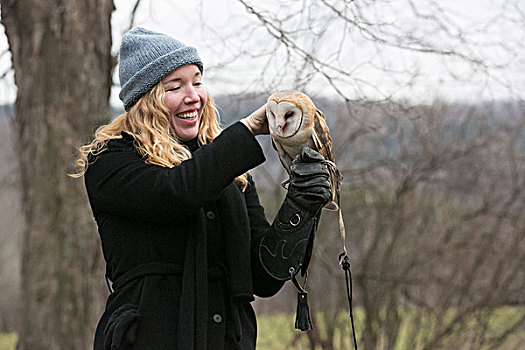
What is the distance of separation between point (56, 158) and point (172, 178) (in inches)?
104

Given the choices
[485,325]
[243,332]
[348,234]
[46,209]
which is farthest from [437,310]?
[243,332]

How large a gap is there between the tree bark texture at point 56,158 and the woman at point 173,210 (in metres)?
2.25

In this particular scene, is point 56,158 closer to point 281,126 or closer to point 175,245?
point 175,245

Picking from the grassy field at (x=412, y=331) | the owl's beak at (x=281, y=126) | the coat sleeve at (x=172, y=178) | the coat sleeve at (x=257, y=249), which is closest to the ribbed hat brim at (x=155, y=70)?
the coat sleeve at (x=172, y=178)

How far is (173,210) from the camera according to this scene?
1882 millimetres

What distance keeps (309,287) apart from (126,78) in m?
4.30

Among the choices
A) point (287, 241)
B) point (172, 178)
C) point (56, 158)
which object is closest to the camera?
point (172, 178)

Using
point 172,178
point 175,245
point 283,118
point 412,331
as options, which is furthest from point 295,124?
point 412,331

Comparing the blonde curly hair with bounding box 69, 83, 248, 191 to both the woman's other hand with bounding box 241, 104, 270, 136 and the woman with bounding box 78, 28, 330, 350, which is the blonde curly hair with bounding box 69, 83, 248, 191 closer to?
the woman with bounding box 78, 28, 330, 350

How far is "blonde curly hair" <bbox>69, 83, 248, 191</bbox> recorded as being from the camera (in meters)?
1.98

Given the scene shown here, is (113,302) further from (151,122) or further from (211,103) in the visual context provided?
(211,103)

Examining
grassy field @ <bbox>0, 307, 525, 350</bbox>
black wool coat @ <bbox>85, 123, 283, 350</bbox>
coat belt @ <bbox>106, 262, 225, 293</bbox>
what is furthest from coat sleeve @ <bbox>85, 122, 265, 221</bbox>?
grassy field @ <bbox>0, 307, 525, 350</bbox>

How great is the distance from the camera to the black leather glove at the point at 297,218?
1992mm

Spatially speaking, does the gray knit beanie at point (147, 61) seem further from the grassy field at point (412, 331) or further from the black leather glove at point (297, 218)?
the grassy field at point (412, 331)
